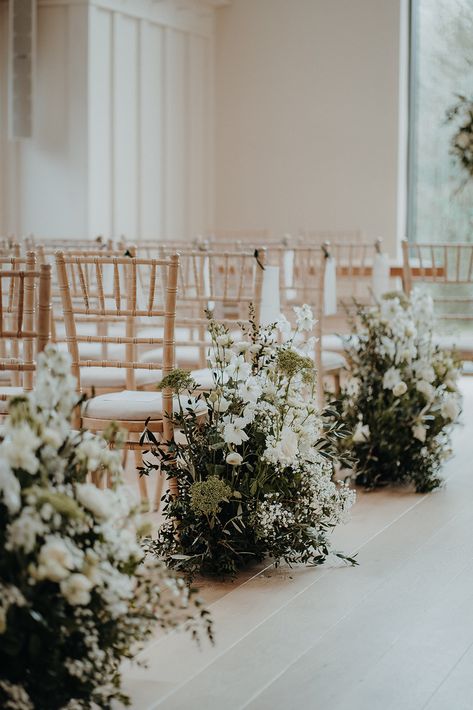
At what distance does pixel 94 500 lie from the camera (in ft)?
7.08

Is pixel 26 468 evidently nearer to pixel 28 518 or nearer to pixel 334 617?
pixel 28 518

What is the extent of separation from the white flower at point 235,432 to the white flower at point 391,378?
132 centimetres

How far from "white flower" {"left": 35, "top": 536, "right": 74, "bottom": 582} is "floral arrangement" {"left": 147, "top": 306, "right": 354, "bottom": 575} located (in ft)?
4.40

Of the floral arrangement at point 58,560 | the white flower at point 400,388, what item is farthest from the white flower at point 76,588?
the white flower at point 400,388

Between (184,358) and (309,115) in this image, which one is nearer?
(184,358)

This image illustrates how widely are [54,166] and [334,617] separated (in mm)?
6472

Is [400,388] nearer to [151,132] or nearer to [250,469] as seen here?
[250,469]

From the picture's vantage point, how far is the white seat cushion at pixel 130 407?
3.79 meters

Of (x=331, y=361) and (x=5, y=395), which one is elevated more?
(x=5, y=395)

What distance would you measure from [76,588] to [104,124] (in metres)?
7.45

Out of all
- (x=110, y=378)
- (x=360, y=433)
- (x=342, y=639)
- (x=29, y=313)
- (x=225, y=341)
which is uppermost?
(x=29, y=313)

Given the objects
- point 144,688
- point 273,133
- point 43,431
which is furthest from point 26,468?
point 273,133

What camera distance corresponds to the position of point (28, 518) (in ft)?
6.75

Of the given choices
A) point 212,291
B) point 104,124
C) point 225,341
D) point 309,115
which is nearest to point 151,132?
point 104,124
